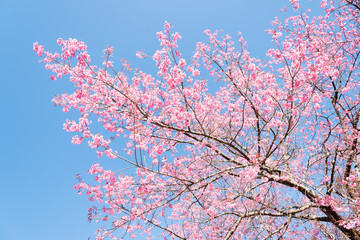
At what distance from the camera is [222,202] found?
21.5ft

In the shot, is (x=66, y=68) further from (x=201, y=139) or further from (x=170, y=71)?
(x=201, y=139)

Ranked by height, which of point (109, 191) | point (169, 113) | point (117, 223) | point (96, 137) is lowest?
point (117, 223)

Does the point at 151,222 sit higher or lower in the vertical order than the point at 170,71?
lower

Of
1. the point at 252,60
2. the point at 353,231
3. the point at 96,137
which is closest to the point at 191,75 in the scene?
the point at 96,137

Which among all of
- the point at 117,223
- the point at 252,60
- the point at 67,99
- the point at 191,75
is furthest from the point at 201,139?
the point at 252,60

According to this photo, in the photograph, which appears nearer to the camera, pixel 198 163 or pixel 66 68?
pixel 66 68

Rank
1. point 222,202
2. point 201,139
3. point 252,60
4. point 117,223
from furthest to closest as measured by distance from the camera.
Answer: point 252,60, point 222,202, point 201,139, point 117,223

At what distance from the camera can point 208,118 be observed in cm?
718

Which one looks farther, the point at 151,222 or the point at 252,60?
the point at 252,60

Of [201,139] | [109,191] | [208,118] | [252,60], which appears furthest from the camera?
[252,60]

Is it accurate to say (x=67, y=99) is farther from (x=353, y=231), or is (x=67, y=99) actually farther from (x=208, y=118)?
(x=353, y=231)

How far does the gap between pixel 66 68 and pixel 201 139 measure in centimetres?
353

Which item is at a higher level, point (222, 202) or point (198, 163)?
point (198, 163)

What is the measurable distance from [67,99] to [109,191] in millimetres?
2449
